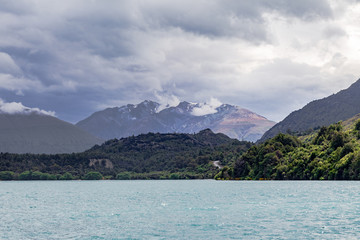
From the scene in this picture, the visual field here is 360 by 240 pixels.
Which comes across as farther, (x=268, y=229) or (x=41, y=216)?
(x=41, y=216)

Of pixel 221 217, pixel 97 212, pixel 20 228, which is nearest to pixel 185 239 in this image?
pixel 221 217

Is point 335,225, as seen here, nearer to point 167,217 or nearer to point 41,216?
point 167,217

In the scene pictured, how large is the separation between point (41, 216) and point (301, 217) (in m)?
48.6

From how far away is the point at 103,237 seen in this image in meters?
60.5

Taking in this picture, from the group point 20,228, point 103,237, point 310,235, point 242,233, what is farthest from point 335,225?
point 20,228

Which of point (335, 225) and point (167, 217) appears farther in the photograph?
point (167, 217)

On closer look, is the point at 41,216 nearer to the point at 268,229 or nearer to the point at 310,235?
the point at 268,229

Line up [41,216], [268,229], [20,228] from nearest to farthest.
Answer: [268,229], [20,228], [41,216]

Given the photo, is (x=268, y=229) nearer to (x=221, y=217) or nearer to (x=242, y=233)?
(x=242, y=233)

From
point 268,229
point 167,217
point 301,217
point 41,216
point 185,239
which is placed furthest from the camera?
point 41,216

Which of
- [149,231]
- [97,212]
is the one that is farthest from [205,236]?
[97,212]

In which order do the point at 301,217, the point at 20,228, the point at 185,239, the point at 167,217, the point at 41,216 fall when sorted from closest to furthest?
1. the point at 185,239
2. the point at 20,228
3. the point at 301,217
4. the point at 167,217
5. the point at 41,216

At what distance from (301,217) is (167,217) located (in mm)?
23049

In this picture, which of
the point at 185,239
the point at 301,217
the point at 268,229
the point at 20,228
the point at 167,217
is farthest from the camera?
the point at 167,217
